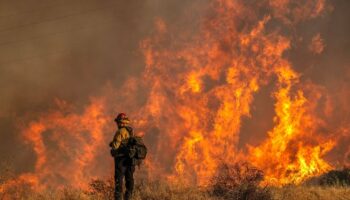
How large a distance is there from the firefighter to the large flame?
913 centimetres

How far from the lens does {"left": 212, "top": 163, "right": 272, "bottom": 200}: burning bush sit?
10609mm

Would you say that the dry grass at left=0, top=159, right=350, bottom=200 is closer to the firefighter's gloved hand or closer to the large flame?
the firefighter's gloved hand

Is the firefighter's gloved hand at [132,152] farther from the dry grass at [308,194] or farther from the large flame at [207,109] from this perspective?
the large flame at [207,109]

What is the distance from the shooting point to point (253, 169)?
11.5 meters

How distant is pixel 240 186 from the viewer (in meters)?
10.8

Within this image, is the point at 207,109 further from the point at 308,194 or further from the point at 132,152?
the point at 132,152

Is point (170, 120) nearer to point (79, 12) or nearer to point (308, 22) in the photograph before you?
point (308, 22)

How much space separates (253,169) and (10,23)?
2657cm

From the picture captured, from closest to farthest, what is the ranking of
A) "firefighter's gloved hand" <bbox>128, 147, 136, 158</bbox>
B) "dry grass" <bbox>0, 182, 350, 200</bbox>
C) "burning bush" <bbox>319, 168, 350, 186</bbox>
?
"firefighter's gloved hand" <bbox>128, 147, 136, 158</bbox>, "dry grass" <bbox>0, 182, 350, 200</bbox>, "burning bush" <bbox>319, 168, 350, 186</bbox>

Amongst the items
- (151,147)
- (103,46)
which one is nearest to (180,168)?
(151,147)

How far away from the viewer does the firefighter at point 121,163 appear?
31.5 ft

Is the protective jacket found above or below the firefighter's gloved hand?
above

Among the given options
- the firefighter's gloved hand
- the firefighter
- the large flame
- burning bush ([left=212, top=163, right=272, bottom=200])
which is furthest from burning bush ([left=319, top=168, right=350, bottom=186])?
the firefighter's gloved hand

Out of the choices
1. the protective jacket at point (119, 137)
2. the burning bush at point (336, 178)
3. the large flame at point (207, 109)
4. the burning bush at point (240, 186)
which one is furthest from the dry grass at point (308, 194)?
the large flame at point (207, 109)
